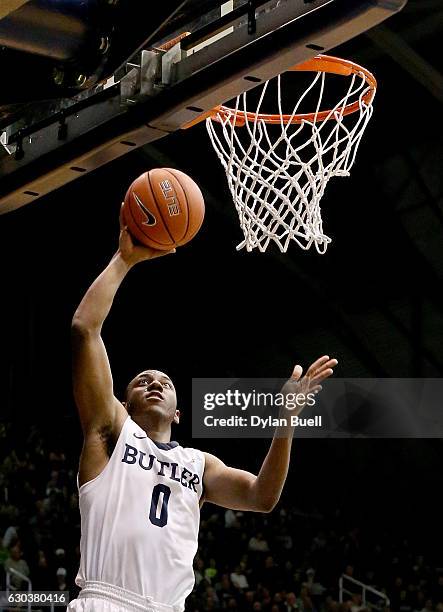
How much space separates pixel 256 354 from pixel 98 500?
1142cm

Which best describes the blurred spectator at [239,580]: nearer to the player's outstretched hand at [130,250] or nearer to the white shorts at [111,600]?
the white shorts at [111,600]

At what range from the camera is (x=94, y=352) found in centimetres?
325

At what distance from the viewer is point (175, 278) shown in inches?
566

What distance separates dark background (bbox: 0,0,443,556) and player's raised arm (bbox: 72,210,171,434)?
788cm

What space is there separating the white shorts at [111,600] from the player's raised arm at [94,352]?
0.49 meters

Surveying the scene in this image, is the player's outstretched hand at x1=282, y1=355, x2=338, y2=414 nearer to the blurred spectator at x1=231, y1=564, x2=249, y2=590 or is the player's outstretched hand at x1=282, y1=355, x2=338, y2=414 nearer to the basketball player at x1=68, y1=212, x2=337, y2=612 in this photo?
the basketball player at x1=68, y1=212, x2=337, y2=612

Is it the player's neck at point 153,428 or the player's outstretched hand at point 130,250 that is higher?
the player's outstretched hand at point 130,250

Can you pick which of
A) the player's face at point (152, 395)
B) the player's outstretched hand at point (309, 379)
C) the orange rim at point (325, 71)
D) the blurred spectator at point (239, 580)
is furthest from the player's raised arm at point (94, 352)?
the blurred spectator at point (239, 580)

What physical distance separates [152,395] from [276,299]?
10.3m

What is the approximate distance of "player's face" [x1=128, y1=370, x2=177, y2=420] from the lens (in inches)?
142

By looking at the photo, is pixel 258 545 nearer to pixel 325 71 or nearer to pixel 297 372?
pixel 325 71

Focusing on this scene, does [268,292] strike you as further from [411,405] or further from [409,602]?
[409,602]

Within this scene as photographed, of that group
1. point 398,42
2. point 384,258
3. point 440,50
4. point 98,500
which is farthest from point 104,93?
point 384,258

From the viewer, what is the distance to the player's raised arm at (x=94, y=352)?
3246mm
